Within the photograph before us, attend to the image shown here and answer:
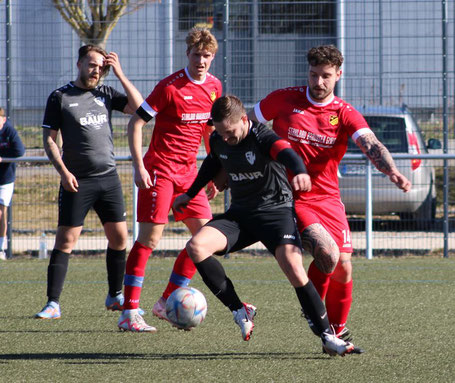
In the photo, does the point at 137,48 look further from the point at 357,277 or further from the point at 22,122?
the point at 357,277

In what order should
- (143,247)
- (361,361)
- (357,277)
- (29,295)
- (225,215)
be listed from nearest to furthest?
(361,361)
(225,215)
(143,247)
(29,295)
(357,277)

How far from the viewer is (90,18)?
1148 cm

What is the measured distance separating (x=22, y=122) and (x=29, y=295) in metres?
3.72

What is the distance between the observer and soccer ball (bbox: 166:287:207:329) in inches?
221

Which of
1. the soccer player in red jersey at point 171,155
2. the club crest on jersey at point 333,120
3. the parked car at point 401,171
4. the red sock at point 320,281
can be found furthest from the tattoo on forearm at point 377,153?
the parked car at point 401,171

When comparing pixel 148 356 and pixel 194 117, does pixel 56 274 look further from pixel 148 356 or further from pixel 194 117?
pixel 148 356

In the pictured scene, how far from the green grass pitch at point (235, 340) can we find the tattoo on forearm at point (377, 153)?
113 centimetres

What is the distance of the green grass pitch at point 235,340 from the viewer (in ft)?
16.5

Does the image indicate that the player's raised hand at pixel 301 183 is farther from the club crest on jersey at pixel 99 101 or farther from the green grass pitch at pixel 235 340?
the club crest on jersey at pixel 99 101

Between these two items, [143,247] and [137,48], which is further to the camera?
[137,48]

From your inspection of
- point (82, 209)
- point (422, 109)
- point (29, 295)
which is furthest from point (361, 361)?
point (422, 109)

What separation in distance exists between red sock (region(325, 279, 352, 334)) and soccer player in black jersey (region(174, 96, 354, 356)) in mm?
321

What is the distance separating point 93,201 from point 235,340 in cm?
167

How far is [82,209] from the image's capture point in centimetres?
688
